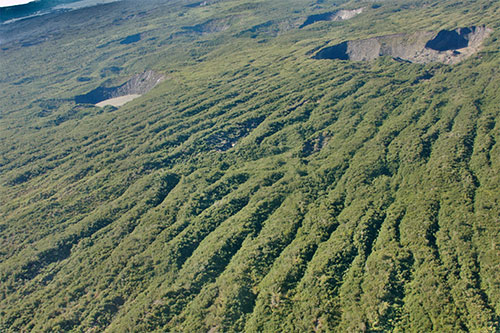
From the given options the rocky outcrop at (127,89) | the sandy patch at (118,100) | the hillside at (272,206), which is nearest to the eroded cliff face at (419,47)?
the hillside at (272,206)

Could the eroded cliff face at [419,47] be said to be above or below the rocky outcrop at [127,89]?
below

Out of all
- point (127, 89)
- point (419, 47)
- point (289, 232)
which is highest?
point (127, 89)

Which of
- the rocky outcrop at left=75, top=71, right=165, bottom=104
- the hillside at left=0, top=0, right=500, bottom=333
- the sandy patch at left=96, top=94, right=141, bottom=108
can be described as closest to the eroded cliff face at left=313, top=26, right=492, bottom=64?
the hillside at left=0, top=0, right=500, bottom=333

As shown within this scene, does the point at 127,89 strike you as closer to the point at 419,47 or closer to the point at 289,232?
the point at 289,232

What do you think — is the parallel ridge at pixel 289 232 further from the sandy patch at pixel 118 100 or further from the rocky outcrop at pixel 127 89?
the rocky outcrop at pixel 127 89

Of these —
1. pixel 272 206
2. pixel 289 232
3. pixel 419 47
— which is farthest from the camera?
pixel 419 47

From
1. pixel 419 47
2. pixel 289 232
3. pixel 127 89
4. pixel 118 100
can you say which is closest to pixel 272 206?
pixel 289 232

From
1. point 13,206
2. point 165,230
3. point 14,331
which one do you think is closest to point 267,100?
point 165,230
